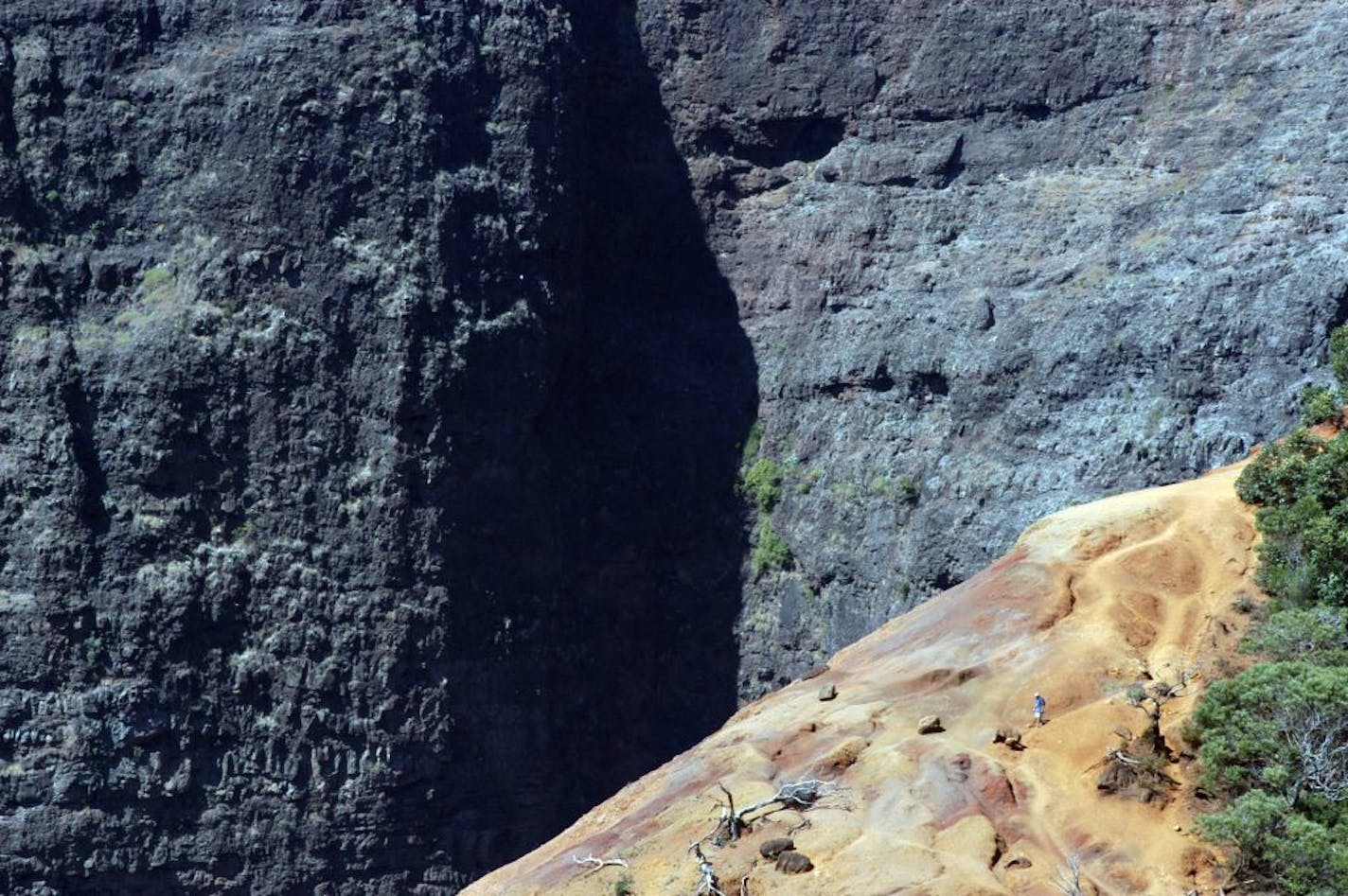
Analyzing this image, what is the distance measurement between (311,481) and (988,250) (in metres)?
12.2

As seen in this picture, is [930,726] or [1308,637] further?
[930,726]

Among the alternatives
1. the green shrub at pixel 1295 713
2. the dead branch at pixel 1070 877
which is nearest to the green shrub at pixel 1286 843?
the green shrub at pixel 1295 713

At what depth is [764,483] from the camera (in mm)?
38125

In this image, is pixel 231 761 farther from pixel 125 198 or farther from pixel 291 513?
pixel 125 198

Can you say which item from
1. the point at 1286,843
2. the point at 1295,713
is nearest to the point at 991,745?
the point at 1295,713

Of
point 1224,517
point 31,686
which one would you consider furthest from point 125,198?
point 1224,517

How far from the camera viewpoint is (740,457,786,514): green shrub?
38031 millimetres

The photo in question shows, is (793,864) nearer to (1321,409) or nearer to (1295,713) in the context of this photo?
(1295,713)

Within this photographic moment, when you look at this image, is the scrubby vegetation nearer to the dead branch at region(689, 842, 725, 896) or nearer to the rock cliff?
the dead branch at region(689, 842, 725, 896)

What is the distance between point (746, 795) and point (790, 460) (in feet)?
49.0

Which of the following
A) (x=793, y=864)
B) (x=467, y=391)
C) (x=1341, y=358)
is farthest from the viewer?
(x=467, y=391)

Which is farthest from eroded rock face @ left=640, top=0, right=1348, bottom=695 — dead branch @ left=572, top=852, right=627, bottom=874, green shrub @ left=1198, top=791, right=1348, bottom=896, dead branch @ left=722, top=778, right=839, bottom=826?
dead branch @ left=572, top=852, right=627, bottom=874

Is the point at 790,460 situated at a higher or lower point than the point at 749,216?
lower

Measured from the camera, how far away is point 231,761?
3572cm
